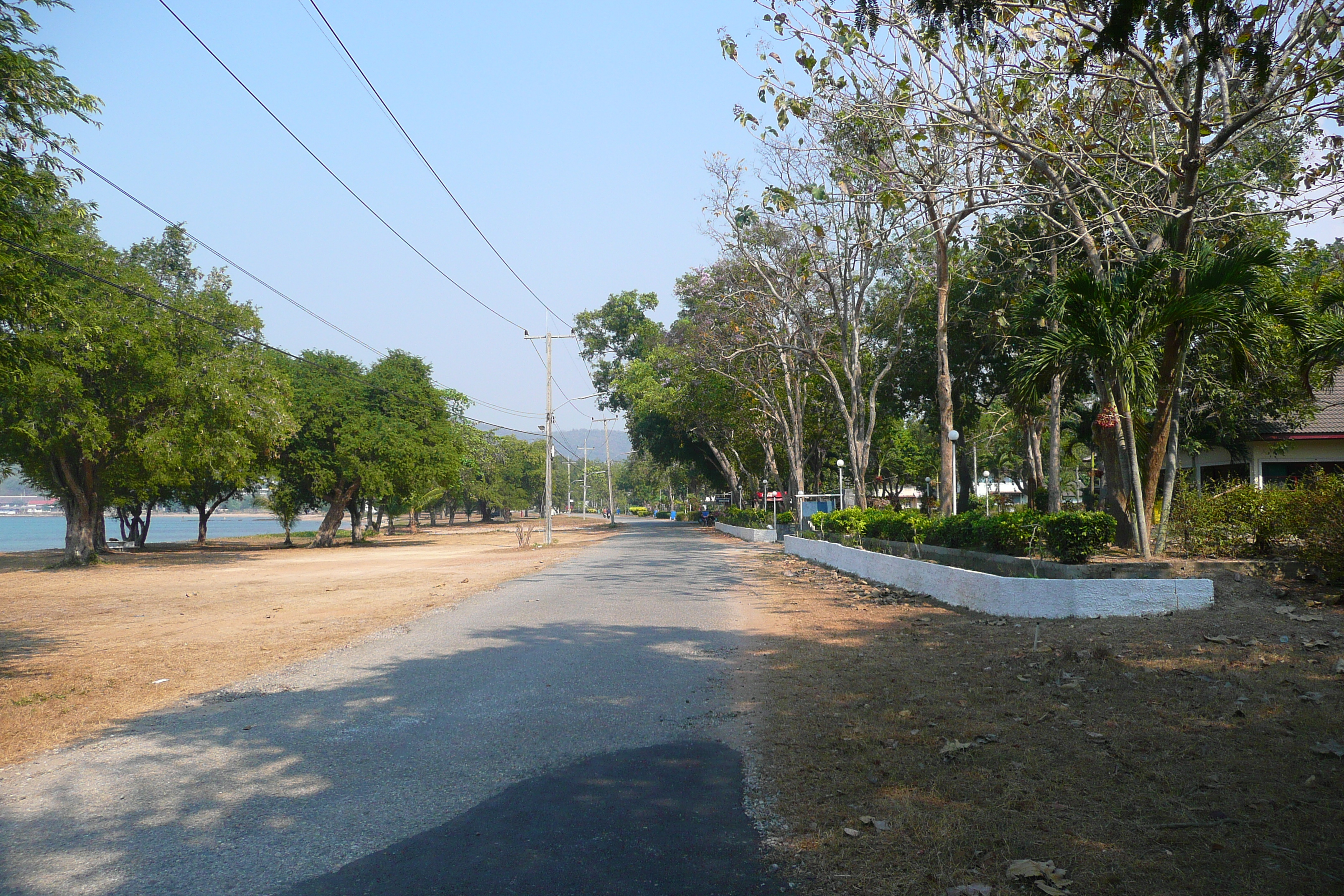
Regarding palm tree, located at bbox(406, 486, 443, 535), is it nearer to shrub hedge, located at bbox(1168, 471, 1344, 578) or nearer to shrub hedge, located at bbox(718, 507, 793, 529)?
shrub hedge, located at bbox(718, 507, 793, 529)

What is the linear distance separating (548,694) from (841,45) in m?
11.5

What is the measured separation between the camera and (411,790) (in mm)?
5047

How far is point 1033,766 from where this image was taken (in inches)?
208

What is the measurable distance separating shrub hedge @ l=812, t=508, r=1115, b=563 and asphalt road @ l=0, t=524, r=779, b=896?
17.1ft

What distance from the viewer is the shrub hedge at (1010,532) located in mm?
11516

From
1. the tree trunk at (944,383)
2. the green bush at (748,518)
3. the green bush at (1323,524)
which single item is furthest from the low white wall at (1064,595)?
the green bush at (748,518)

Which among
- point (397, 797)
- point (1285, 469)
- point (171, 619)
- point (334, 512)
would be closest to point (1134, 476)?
point (397, 797)

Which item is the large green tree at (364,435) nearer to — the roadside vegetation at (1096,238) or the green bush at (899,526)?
the roadside vegetation at (1096,238)

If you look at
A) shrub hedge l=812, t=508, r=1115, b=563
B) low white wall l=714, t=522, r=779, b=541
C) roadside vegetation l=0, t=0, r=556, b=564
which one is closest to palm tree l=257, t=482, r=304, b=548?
roadside vegetation l=0, t=0, r=556, b=564

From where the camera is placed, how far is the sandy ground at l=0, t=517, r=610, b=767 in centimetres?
785

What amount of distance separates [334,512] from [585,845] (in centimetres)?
4706

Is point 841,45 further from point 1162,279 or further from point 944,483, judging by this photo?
point 944,483

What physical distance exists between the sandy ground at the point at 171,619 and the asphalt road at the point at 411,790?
3.20 feet

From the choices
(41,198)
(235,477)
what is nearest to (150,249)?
(235,477)
